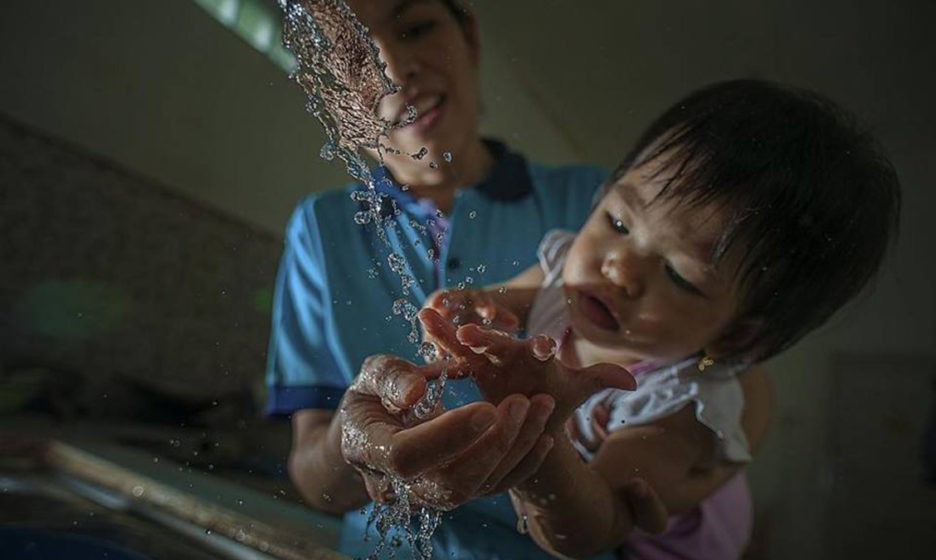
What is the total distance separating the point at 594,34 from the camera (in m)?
0.38

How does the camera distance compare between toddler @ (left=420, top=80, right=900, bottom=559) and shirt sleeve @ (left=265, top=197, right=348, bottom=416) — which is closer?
toddler @ (left=420, top=80, right=900, bottom=559)

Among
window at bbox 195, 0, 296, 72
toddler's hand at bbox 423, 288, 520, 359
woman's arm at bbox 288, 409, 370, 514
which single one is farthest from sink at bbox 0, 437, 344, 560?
window at bbox 195, 0, 296, 72

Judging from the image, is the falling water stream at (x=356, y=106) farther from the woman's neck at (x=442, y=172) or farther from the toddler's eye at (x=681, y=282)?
the toddler's eye at (x=681, y=282)

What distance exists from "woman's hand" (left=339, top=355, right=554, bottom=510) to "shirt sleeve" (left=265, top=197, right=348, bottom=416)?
15cm

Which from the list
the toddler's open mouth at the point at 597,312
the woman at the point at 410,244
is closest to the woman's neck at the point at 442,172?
the woman at the point at 410,244

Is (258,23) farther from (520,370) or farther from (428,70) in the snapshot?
(520,370)

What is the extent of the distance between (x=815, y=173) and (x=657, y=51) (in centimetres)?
13

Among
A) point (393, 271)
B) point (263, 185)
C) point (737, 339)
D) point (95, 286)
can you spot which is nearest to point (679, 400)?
→ point (737, 339)

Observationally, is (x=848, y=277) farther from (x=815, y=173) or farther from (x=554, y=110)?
(x=554, y=110)

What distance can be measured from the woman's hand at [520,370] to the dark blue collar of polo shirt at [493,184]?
0.45ft

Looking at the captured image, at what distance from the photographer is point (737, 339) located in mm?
316

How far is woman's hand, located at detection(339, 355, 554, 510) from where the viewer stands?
0.18m

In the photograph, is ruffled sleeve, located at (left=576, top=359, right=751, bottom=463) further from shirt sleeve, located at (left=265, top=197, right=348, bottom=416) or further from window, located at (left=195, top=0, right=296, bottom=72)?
window, located at (left=195, top=0, right=296, bottom=72)

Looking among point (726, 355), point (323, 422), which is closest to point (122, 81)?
point (323, 422)
